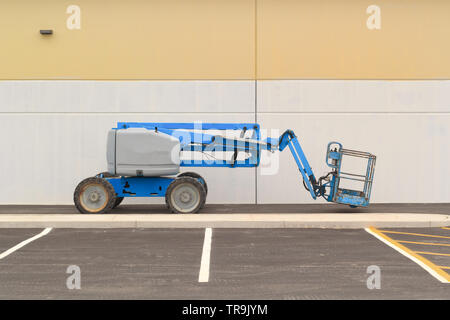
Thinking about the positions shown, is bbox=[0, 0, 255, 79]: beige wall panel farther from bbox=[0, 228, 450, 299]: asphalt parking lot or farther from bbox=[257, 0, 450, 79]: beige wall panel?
bbox=[0, 228, 450, 299]: asphalt parking lot

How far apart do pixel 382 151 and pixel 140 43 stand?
8.28 m

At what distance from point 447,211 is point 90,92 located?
36.4ft

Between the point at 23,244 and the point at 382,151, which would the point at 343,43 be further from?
the point at 23,244

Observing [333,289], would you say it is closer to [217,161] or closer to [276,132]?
[217,161]

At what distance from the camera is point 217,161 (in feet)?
53.9

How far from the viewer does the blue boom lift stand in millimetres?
15281

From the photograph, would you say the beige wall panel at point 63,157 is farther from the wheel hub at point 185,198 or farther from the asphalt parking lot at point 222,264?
the asphalt parking lot at point 222,264

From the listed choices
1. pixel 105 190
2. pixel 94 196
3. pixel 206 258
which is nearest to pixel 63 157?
pixel 94 196

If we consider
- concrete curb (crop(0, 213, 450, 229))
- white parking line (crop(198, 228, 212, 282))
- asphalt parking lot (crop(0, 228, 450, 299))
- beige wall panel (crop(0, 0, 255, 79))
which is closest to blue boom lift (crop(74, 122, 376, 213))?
concrete curb (crop(0, 213, 450, 229))

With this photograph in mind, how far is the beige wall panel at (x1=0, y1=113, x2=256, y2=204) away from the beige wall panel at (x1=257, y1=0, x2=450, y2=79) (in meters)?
2.24

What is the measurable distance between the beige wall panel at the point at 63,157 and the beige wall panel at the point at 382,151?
0.94 m

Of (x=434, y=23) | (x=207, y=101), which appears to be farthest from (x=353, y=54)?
(x=207, y=101)

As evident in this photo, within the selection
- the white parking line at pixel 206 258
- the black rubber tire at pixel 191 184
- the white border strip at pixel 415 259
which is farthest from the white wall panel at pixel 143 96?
the white border strip at pixel 415 259

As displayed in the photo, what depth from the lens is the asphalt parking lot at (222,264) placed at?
7375mm
